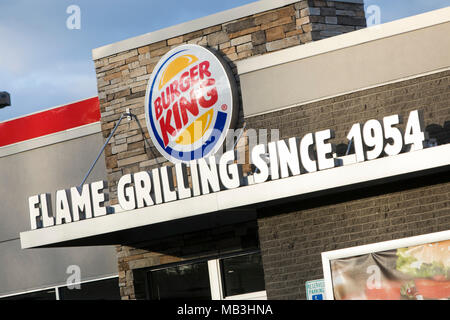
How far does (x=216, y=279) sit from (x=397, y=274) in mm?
4424

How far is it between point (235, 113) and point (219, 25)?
1788mm

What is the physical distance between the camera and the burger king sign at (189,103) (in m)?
14.4

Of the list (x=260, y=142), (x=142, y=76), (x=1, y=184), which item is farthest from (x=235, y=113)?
(x=1, y=184)

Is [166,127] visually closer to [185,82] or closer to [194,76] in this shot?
[185,82]

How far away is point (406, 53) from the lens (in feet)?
39.2

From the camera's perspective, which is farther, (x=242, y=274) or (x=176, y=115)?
(x=176, y=115)

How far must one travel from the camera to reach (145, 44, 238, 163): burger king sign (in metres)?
14.4

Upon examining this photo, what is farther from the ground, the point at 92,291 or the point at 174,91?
the point at 174,91

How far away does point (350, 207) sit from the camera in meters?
11.8

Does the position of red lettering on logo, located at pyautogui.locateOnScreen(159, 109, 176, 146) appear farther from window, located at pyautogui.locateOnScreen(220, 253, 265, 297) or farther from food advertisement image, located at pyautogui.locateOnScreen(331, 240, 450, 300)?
food advertisement image, located at pyautogui.locateOnScreen(331, 240, 450, 300)

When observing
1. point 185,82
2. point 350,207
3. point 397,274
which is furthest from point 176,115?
point 397,274

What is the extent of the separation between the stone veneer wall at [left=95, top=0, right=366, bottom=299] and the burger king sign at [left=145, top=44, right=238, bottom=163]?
22cm

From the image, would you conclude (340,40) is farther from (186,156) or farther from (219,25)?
(186,156)
